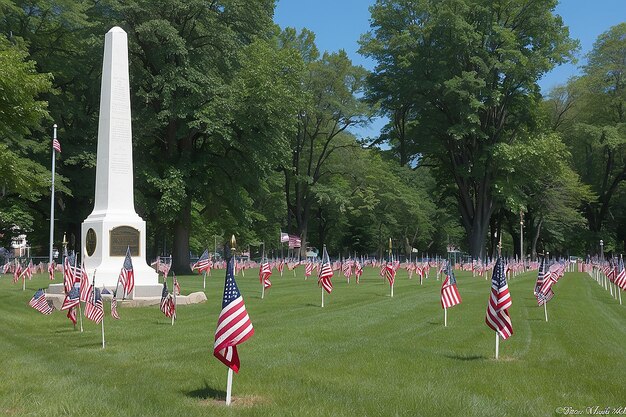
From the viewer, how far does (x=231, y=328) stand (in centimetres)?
Answer: 816

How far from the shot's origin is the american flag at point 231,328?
320 inches

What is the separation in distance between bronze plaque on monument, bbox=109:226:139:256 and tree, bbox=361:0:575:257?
1159 inches

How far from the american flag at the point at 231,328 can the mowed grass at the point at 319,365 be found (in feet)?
1.87

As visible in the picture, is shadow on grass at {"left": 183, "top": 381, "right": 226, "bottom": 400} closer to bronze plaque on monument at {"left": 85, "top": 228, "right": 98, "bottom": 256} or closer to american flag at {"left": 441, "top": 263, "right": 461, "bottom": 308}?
american flag at {"left": 441, "top": 263, "right": 461, "bottom": 308}

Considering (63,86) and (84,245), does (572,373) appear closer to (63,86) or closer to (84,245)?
(84,245)

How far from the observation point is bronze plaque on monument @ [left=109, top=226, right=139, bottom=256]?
21328mm

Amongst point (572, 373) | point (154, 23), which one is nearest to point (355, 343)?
point (572, 373)

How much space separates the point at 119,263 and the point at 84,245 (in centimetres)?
188

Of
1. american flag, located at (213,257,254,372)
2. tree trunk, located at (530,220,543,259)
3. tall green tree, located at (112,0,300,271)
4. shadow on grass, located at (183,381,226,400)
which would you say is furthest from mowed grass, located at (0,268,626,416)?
tree trunk, located at (530,220,543,259)

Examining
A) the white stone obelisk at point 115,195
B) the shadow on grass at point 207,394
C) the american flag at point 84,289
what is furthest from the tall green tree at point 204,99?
the shadow on grass at point 207,394

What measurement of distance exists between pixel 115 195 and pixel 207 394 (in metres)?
14.7

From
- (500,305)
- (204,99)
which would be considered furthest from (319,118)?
(500,305)

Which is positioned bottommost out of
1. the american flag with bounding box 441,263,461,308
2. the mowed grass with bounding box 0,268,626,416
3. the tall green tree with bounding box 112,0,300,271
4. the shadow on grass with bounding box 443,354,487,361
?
the shadow on grass with bounding box 443,354,487,361

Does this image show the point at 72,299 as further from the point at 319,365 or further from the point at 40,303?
the point at 319,365
